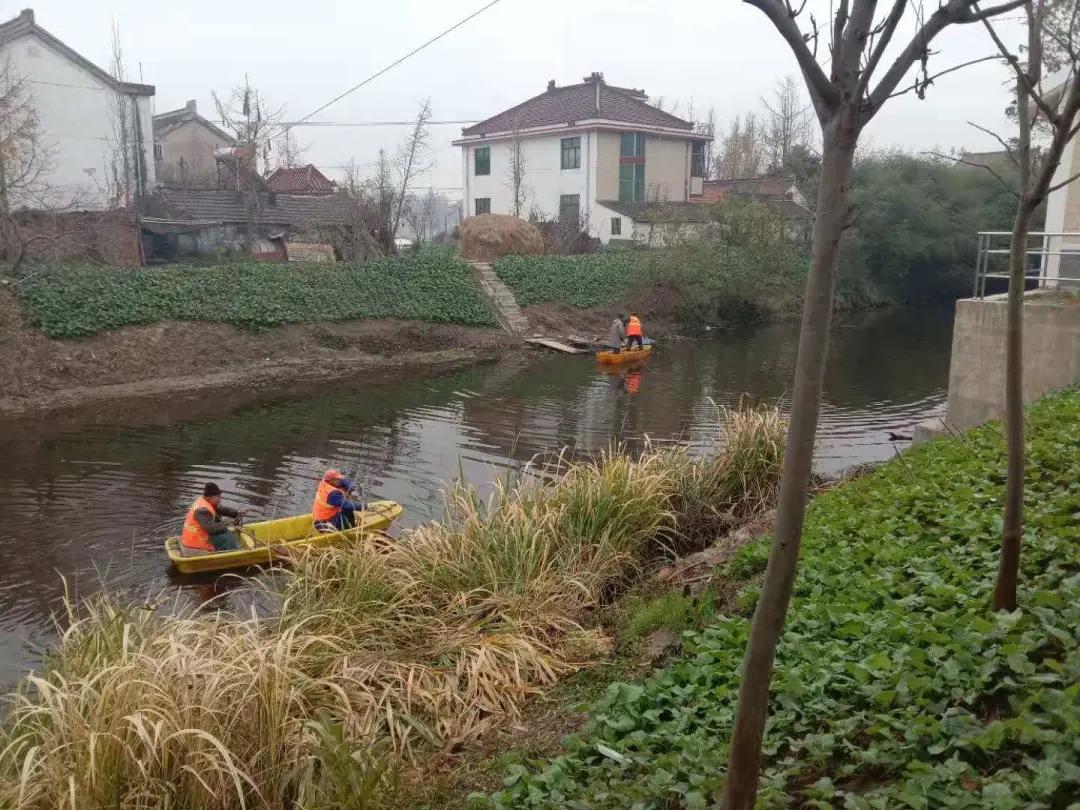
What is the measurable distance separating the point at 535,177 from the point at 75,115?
66.9 feet

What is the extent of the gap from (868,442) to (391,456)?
8516 millimetres

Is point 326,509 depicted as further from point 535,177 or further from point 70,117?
point 535,177

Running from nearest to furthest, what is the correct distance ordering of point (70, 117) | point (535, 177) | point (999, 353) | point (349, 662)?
1. point (349, 662)
2. point (999, 353)
3. point (70, 117)
4. point (535, 177)

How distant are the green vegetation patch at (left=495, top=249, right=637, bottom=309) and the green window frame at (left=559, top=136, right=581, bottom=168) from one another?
989cm

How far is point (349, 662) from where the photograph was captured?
5945mm

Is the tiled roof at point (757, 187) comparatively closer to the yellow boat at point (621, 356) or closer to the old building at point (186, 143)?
the yellow boat at point (621, 356)

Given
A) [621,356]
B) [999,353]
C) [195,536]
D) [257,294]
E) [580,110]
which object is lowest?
[195,536]

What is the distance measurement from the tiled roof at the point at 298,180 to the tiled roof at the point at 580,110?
1039cm

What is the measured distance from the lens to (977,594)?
195 inches

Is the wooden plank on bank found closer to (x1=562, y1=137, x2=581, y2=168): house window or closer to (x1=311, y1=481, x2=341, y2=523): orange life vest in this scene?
(x1=562, y1=137, x2=581, y2=168): house window

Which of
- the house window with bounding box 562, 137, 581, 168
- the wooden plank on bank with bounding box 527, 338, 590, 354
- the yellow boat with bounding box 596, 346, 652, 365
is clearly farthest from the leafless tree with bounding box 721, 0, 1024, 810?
the house window with bounding box 562, 137, 581, 168

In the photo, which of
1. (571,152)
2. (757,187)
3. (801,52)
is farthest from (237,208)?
(801,52)

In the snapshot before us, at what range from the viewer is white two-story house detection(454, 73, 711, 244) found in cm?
4128

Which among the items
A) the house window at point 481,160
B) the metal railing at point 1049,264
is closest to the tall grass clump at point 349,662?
the metal railing at point 1049,264
